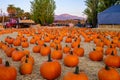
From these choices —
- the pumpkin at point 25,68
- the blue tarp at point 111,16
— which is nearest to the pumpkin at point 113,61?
the pumpkin at point 25,68

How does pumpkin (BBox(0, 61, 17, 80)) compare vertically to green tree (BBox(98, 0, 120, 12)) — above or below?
below

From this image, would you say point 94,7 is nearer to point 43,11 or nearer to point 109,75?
point 43,11

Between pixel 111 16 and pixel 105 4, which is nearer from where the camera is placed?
pixel 111 16

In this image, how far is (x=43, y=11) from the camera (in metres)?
43.5

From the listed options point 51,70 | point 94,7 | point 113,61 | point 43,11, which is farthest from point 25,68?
point 43,11

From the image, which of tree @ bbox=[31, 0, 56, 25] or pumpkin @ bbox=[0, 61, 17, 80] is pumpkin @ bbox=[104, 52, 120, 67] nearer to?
pumpkin @ bbox=[0, 61, 17, 80]

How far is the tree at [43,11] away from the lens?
43.5 metres

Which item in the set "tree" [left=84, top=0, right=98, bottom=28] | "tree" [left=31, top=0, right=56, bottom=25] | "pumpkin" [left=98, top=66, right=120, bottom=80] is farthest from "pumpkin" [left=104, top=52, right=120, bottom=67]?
"tree" [left=31, top=0, right=56, bottom=25]

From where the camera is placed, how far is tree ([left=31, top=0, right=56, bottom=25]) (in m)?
43.5

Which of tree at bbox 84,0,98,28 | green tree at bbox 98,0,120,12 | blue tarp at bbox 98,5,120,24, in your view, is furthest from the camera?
tree at bbox 84,0,98,28

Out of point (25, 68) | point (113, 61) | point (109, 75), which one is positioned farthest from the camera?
point (113, 61)

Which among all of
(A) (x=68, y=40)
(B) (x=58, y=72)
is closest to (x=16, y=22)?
(A) (x=68, y=40)

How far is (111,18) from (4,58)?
21.0 metres

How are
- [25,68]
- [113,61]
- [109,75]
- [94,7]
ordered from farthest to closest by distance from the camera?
[94,7] < [113,61] < [25,68] < [109,75]
